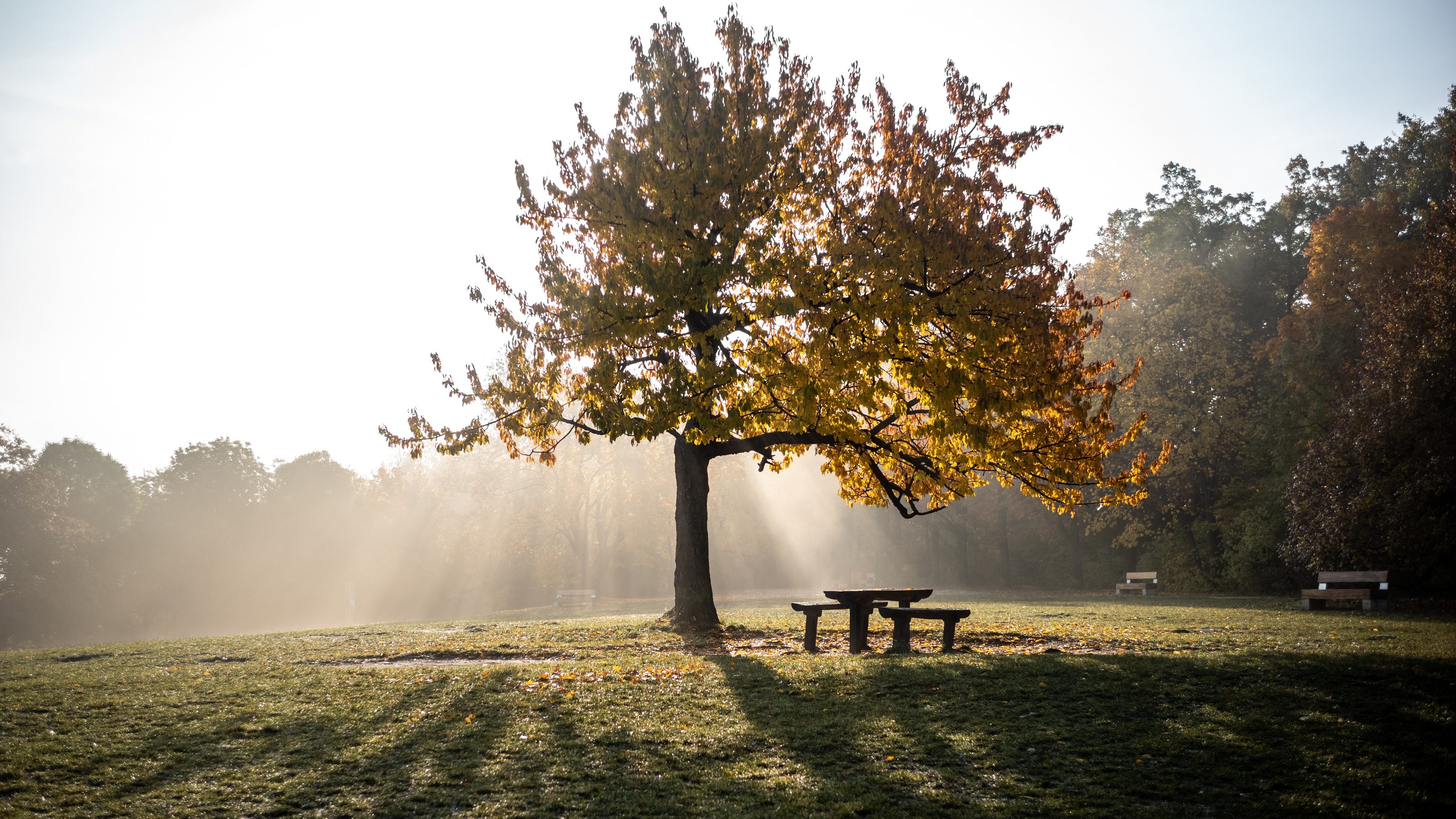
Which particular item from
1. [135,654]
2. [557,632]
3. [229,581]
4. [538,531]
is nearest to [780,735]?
[557,632]

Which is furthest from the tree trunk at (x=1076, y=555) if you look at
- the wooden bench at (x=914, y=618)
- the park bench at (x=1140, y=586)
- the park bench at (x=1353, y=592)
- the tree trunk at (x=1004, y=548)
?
the wooden bench at (x=914, y=618)

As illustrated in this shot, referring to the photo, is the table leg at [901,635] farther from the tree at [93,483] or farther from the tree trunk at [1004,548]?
the tree at [93,483]

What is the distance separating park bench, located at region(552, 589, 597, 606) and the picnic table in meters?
24.0

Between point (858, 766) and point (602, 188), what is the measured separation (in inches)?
377

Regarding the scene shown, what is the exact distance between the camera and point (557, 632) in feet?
50.7

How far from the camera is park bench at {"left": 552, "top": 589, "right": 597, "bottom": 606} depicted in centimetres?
3416

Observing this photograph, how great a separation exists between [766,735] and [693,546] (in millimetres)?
9031

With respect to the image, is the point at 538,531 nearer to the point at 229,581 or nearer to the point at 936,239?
the point at 229,581

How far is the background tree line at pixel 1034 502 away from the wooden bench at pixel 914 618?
54.3 ft

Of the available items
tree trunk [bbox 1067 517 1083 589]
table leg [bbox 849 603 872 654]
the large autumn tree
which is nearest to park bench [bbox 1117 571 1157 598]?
tree trunk [bbox 1067 517 1083 589]

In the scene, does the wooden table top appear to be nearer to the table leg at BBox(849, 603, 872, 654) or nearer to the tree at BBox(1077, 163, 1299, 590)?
the table leg at BBox(849, 603, 872, 654)

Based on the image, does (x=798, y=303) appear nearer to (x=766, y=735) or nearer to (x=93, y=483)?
(x=766, y=735)

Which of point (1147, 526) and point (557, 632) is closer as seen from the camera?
point (557, 632)

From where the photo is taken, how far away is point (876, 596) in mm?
11367
